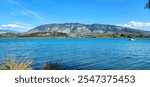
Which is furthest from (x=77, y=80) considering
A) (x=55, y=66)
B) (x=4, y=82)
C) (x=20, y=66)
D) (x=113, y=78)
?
(x=55, y=66)

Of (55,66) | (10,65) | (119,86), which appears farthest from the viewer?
(55,66)

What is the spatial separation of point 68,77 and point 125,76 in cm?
217

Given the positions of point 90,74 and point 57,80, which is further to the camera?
point 90,74

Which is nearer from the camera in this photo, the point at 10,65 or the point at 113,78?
the point at 113,78

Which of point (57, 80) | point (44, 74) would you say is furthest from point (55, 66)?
point (57, 80)

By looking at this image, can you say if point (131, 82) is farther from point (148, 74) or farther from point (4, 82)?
point (4, 82)

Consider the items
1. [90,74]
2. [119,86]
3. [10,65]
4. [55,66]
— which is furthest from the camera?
[55,66]

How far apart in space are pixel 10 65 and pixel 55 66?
15.4 feet

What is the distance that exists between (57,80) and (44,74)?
1293mm

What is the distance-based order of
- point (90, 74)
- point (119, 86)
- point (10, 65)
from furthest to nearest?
point (10, 65)
point (90, 74)
point (119, 86)

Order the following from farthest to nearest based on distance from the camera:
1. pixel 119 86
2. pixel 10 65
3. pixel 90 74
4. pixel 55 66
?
1. pixel 55 66
2. pixel 10 65
3. pixel 90 74
4. pixel 119 86

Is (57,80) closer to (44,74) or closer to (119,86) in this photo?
(44,74)

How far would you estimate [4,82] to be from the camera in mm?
10812

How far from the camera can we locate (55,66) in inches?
752
